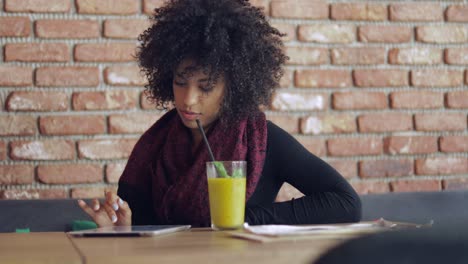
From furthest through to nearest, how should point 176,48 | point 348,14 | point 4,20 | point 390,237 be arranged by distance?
point 348,14 < point 4,20 < point 176,48 < point 390,237

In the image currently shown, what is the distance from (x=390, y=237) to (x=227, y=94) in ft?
4.33

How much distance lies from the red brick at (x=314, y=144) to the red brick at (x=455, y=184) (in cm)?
44

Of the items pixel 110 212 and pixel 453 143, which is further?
pixel 453 143

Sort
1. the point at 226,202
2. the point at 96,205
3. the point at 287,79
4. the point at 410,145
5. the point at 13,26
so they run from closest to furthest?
the point at 226,202
the point at 96,205
the point at 13,26
the point at 287,79
the point at 410,145

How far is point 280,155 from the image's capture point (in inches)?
67.3

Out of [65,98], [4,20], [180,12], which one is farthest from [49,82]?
[180,12]

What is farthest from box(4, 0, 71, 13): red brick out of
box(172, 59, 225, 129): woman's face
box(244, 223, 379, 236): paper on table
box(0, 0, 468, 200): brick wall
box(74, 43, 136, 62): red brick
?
box(244, 223, 379, 236): paper on table

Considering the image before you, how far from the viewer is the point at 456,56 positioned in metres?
2.33

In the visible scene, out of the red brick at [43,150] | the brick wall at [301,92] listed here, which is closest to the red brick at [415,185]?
the brick wall at [301,92]

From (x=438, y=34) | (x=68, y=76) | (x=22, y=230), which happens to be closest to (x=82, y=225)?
(x=22, y=230)

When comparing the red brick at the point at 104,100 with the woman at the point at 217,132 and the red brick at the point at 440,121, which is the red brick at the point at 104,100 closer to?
the woman at the point at 217,132

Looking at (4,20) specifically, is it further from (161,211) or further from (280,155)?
(280,155)

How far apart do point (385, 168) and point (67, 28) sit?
3.64ft

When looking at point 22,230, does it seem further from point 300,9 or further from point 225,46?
point 300,9
